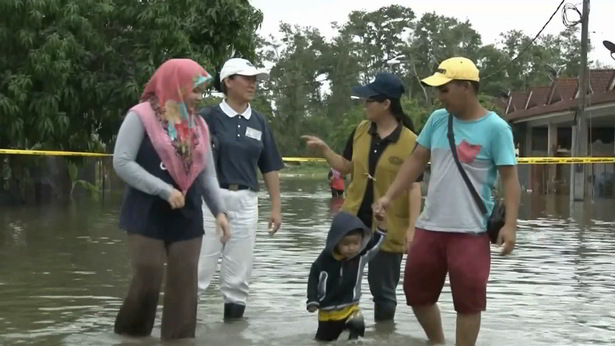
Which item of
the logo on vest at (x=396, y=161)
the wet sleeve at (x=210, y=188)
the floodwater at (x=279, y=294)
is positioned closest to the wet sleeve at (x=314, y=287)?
the floodwater at (x=279, y=294)

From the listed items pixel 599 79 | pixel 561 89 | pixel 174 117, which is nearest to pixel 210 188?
pixel 174 117

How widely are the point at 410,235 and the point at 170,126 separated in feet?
6.10

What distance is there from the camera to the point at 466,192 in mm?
6309

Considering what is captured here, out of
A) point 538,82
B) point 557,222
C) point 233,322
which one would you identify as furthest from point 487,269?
point 538,82

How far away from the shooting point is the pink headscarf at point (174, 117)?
643cm

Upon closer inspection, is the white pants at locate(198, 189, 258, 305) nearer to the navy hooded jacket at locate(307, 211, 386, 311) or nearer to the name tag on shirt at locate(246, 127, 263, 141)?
the name tag on shirt at locate(246, 127, 263, 141)

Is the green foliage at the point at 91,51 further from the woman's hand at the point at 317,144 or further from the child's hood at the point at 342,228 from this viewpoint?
the child's hood at the point at 342,228

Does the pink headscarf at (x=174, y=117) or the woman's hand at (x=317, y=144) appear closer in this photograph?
the pink headscarf at (x=174, y=117)

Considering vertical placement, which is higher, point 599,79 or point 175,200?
point 599,79

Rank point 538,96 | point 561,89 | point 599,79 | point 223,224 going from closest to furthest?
point 223,224 < point 599,79 < point 561,89 < point 538,96

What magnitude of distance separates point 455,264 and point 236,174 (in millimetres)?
2013

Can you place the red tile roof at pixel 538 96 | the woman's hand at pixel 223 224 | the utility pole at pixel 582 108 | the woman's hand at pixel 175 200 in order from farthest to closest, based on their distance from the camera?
the red tile roof at pixel 538 96, the utility pole at pixel 582 108, the woman's hand at pixel 223 224, the woman's hand at pixel 175 200

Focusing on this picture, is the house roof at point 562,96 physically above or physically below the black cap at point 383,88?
above

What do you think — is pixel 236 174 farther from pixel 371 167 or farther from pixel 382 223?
pixel 382 223
